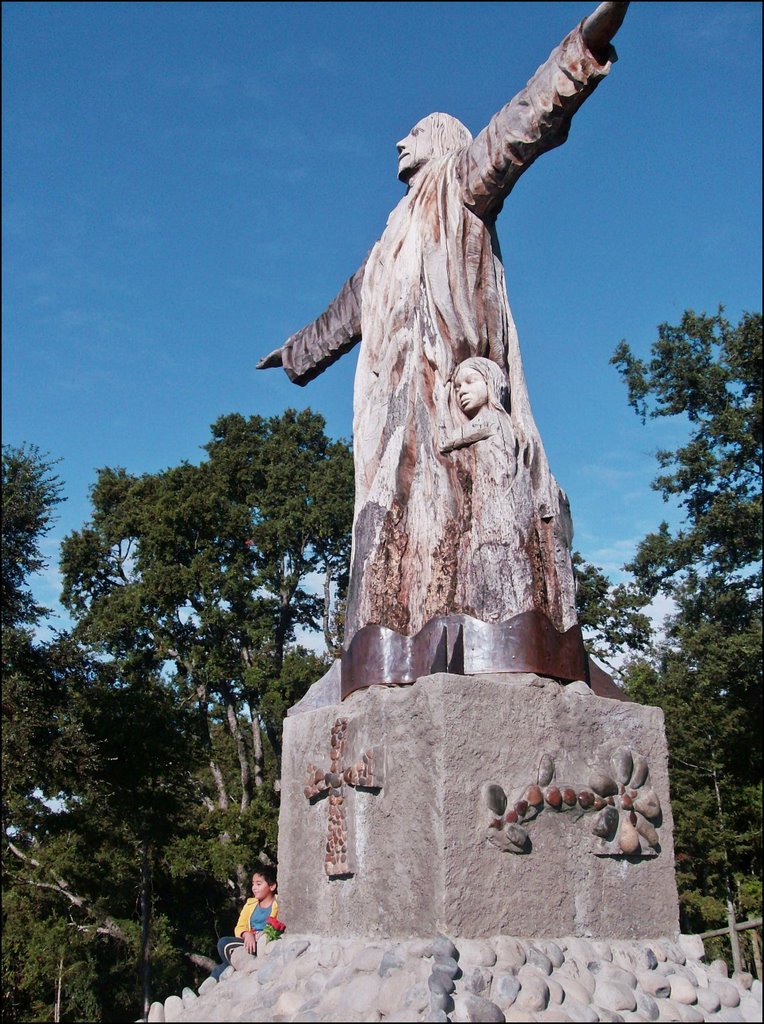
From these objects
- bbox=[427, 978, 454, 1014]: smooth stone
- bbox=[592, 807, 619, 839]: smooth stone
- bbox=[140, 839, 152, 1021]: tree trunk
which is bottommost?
bbox=[140, 839, 152, 1021]: tree trunk

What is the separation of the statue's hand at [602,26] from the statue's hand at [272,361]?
2902 mm

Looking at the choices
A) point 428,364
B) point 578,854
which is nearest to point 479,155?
point 428,364

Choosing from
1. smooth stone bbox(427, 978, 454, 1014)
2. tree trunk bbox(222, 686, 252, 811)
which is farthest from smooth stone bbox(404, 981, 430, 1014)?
tree trunk bbox(222, 686, 252, 811)

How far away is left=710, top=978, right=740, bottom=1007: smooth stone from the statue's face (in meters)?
4.34

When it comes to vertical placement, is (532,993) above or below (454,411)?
below

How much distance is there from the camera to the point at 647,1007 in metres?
3.29

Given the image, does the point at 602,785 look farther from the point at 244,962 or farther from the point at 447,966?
the point at 244,962

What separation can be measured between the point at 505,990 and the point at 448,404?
265cm

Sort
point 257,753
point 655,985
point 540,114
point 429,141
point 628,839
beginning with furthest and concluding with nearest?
point 257,753, point 429,141, point 540,114, point 628,839, point 655,985

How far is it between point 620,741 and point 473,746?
2.49 feet

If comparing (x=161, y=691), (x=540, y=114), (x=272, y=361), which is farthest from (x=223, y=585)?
(x=540, y=114)

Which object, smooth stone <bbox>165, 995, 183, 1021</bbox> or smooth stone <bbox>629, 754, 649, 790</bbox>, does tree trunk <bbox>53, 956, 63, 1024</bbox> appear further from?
smooth stone <bbox>629, 754, 649, 790</bbox>

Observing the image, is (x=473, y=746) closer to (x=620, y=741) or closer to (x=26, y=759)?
(x=620, y=741)

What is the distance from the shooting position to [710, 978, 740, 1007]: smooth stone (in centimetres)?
350
